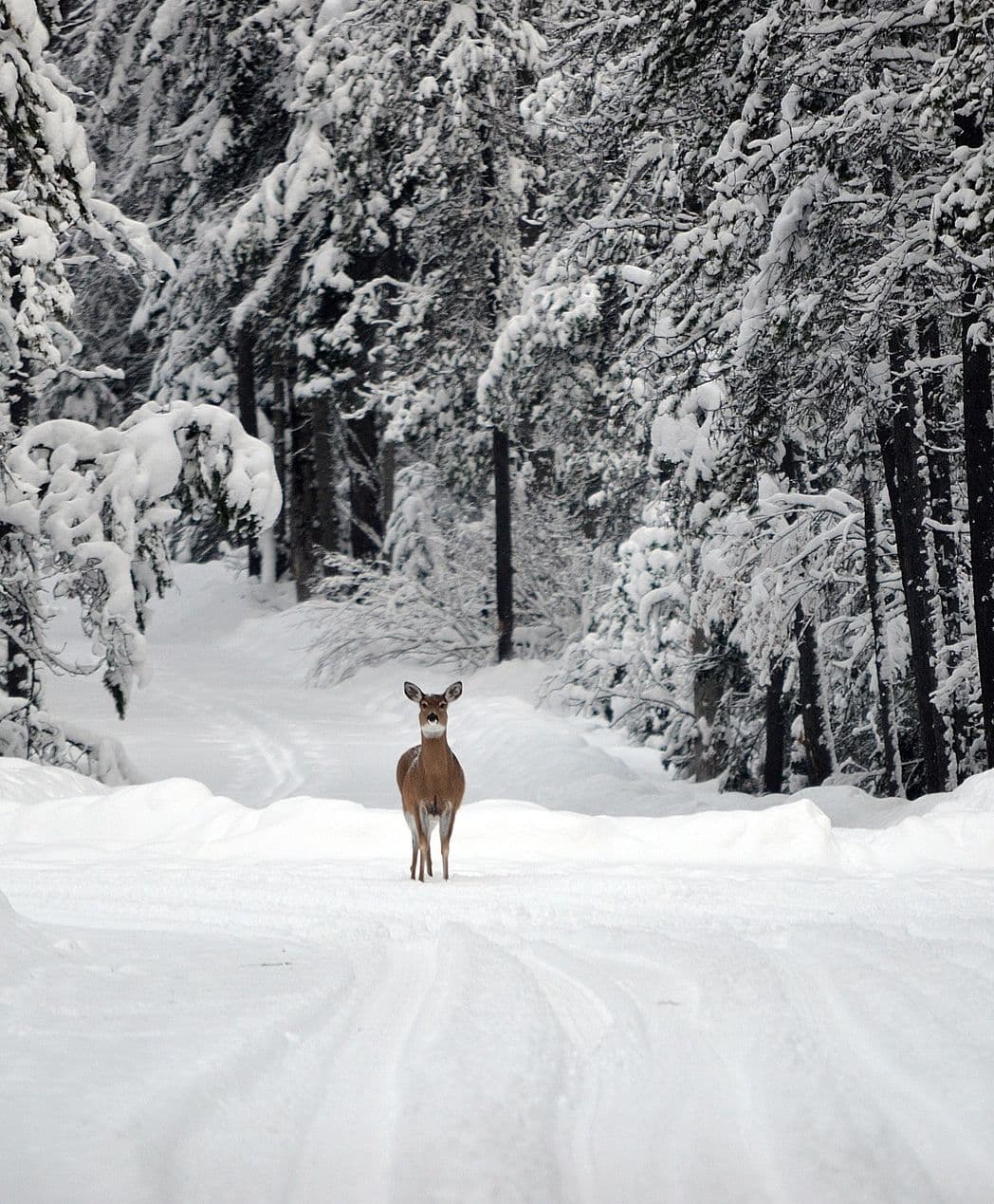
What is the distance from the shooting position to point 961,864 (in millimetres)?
7883

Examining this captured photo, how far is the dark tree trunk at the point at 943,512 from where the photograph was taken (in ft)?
41.4

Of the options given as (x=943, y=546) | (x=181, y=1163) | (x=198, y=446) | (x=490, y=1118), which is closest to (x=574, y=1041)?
(x=490, y=1118)

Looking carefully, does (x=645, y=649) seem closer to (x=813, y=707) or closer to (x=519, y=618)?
(x=813, y=707)

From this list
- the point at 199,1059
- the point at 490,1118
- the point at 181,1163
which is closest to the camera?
the point at 181,1163

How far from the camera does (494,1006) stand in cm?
477

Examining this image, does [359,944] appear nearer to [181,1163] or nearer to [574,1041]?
[574,1041]

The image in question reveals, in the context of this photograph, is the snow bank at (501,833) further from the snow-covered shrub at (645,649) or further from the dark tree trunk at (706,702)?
the snow-covered shrub at (645,649)

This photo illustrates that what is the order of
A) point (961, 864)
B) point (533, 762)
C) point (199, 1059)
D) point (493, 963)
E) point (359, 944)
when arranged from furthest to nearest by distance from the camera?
point (533, 762), point (961, 864), point (359, 944), point (493, 963), point (199, 1059)

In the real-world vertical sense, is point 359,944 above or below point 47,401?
below

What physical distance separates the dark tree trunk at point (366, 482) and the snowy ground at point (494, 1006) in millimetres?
22277

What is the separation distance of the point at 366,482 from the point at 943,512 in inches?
781

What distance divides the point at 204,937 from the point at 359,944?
71 cm

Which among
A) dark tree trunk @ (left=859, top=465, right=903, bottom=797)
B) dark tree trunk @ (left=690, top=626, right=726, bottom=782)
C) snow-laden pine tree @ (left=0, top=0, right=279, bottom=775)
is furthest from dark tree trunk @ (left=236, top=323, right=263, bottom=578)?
dark tree trunk @ (left=859, top=465, right=903, bottom=797)

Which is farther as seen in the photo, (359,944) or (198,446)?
(198,446)
